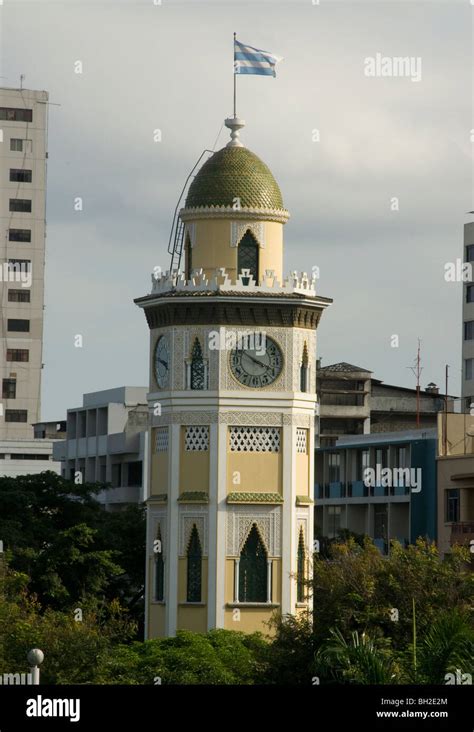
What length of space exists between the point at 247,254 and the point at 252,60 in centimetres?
513

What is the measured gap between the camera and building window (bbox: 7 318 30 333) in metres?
150

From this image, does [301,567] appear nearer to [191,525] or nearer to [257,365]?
[191,525]

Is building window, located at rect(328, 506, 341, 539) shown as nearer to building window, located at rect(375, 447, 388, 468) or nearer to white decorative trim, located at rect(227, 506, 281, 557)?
building window, located at rect(375, 447, 388, 468)

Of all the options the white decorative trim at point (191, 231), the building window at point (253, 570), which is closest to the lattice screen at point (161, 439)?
the building window at point (253, 570)

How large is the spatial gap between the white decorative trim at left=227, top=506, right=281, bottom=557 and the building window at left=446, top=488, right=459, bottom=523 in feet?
101

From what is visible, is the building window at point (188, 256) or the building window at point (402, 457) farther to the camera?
the building window at point (402, 457)

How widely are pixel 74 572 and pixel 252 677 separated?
17.9 metres

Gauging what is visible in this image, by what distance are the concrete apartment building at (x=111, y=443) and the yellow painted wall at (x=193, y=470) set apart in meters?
60.8

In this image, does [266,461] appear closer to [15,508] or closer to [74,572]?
[74,572]

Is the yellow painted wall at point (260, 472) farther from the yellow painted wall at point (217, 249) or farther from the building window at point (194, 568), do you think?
the yellow painted wall at point (217, 249)

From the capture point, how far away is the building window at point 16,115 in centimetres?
15075

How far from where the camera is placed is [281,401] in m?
59.3

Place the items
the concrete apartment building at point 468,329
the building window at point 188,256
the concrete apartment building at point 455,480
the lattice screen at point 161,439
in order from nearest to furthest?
the building window at point 188,256, the lattice screen at point 161,439, the concrete apartment building at point 455,480, the concrete apartment building at point 468,329

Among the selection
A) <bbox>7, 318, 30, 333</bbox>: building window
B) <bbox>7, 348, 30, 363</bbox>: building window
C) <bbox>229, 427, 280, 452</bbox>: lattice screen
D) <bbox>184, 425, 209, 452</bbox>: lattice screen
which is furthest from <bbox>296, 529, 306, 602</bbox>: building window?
<bbox>7, 318, 30, 333</bbox>: building window
